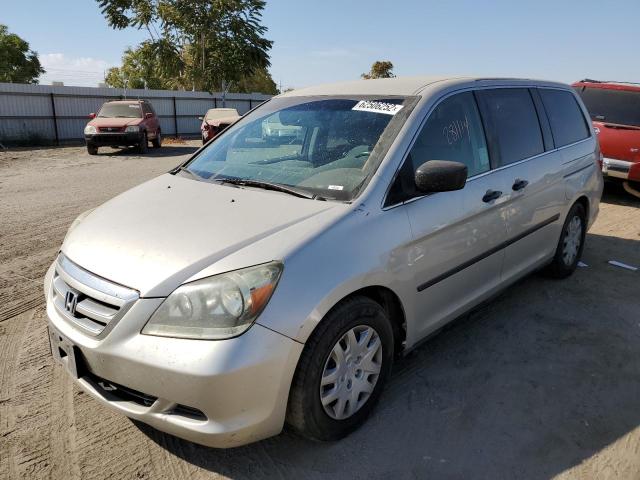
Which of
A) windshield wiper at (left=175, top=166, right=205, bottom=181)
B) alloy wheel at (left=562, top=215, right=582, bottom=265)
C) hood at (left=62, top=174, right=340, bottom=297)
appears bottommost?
alloy wheel at (left=562, top=215, right=582, bottom=265)

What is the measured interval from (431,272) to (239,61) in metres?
28.4

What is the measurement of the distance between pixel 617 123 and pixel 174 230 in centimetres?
862

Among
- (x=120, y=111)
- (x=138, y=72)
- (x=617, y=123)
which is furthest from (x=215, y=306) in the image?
(x=138, y=72)

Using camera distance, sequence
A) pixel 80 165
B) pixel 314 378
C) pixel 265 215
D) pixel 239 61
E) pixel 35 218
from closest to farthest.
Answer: pixel 314 378, pixel 265 215, pixel 35 218, pixel 80 165, pixel 239 61

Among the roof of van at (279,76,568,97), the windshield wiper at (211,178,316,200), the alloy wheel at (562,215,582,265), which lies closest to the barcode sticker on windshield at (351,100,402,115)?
the roof of van at (279,76,568,97)

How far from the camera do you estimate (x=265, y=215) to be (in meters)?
2.62

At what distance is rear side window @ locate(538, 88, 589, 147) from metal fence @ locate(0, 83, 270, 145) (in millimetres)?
20623

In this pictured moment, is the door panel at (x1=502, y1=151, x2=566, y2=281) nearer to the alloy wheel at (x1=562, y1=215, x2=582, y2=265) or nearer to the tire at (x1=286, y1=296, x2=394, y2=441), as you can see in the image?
the alloy wheel at (x1=562, y1=215, x2=582, y2=265)

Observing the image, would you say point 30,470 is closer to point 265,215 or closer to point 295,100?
point 265,215

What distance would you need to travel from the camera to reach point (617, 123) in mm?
8742

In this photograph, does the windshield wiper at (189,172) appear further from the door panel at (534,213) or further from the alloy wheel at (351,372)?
the door panel at (534,213)

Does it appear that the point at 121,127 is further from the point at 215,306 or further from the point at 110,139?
the point at 215,306

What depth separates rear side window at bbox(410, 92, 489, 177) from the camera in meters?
3.08

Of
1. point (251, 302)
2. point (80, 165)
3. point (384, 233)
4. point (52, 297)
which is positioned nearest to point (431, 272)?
point (384, 233)
